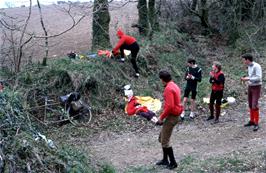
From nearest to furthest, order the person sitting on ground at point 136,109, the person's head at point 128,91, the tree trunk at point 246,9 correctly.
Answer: the person sitting on ground at point 136,109 < the person's head at point 128,91 < the tree trunk at point 246,9

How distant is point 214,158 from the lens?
8.66 metres

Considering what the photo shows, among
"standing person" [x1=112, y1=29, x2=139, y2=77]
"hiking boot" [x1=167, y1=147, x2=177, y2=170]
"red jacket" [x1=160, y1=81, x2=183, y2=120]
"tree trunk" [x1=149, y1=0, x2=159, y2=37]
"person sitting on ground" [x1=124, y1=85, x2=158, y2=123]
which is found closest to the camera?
"red jacket" [x1=160, y1=81, x2=183, y2=120]

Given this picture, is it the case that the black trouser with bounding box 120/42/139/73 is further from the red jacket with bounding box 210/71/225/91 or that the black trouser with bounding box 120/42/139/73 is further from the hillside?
the red jacket with bounding box 210/71/225/91

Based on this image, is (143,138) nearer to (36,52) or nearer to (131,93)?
(131,93)

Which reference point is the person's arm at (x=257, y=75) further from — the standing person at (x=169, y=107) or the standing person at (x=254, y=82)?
the standing person at (x=169, y=107)

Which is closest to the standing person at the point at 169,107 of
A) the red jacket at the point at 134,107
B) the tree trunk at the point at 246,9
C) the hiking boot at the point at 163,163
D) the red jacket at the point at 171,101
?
the red jacket at the point at 171,101

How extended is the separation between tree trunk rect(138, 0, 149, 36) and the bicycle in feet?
22.3

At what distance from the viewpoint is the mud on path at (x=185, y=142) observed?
30.6ft

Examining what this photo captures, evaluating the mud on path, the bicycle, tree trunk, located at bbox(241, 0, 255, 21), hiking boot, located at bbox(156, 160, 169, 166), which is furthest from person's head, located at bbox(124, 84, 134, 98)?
tree trunk, located at bbox(241, 0, 255, 21)

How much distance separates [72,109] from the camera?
11.6 m

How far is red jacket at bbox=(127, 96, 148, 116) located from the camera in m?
12.2

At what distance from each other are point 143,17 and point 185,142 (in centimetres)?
907

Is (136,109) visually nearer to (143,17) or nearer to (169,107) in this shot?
(169,107)

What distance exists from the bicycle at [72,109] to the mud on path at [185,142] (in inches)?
35.4
